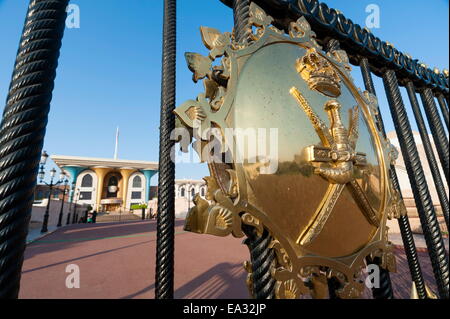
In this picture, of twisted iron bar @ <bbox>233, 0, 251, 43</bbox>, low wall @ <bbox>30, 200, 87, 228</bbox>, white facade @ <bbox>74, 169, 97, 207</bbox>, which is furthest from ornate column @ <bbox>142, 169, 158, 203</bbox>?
twisted iron bar @ <bbox>233, 0, 251, 43</bbox>

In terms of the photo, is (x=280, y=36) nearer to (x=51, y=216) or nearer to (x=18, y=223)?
(x=18, y=223)

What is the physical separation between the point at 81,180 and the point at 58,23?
31.2m

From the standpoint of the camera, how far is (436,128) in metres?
2.15

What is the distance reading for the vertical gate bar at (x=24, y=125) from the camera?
22.5 inches

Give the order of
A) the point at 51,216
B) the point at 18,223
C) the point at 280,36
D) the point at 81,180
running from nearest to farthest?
the point at 18,223 → the point at 280,36 → the point at 51,216 → the point at 81,180

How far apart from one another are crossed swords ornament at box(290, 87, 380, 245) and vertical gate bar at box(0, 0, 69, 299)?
92 cm

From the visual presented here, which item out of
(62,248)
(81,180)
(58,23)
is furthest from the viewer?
(81,180)

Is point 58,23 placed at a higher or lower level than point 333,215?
higher

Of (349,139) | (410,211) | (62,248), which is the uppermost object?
(349,139)

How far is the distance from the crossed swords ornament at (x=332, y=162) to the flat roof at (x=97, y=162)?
95.7 ft

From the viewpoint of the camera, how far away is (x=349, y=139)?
1.08 metres

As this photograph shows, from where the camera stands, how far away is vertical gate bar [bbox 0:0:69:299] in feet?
1.87

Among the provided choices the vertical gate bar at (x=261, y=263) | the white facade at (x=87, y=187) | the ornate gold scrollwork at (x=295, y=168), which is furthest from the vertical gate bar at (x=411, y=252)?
the white facade at (x=87, y=187)

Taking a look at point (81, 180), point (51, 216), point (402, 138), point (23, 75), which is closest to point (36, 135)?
point (23, 75)
